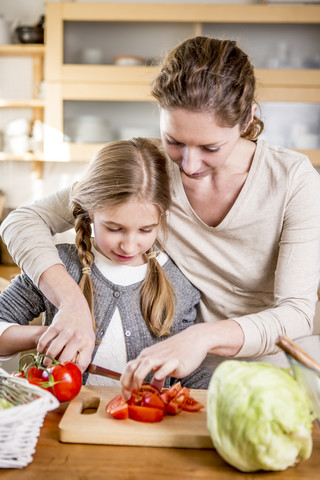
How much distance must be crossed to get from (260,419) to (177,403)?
0.27 m

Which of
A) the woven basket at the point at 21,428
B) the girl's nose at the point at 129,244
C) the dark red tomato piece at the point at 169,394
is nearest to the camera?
the woven basket at the point at 21,428

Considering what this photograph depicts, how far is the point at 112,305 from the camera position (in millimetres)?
1509

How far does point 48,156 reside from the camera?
3.61 m

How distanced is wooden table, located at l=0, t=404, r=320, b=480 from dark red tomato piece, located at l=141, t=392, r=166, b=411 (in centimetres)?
9

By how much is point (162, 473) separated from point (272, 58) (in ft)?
9.94

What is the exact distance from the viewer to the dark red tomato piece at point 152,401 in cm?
106

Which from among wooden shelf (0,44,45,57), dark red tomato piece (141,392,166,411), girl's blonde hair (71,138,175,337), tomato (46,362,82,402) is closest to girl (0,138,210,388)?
girl's blonde hair (71,138,175,337)

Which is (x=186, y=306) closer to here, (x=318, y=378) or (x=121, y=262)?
(x=121, y=262)

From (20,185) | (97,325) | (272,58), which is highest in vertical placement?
(272,58)

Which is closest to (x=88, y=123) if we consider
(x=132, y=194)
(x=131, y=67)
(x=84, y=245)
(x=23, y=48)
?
(x=131, y=67)

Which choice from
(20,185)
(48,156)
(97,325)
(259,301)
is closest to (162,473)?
(97,325)

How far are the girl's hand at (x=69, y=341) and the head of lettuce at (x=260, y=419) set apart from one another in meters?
0.37

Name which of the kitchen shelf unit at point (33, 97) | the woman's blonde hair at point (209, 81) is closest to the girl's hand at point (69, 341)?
the woman's blonde hair at point (209, 81)

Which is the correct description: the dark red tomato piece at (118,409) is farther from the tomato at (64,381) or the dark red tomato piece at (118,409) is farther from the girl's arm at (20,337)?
the girl's arm at (20,337)
